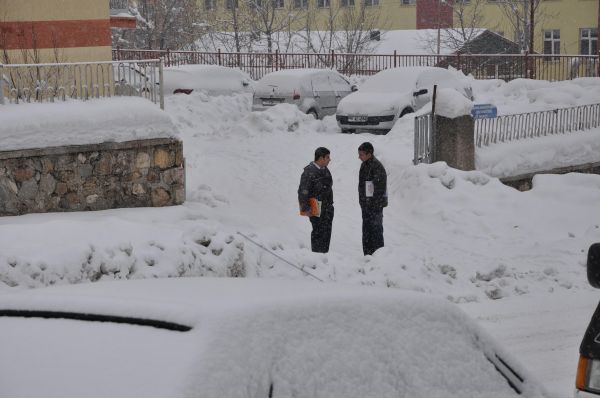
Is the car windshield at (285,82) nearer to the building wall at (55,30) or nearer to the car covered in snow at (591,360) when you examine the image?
the building wall at (55,30)

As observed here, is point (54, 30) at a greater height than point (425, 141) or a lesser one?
greater

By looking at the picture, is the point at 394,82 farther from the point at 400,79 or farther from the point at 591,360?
the point at 591,360

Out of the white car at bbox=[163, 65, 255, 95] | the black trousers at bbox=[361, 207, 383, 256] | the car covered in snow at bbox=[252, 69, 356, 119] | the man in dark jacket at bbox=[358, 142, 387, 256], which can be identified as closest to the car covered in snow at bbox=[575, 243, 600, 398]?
the man in dark jacket at bbox=[358, 142, 387, 256]

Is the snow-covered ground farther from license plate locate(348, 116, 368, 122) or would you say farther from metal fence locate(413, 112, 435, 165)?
license plate locate(348, 116, 368, 122)

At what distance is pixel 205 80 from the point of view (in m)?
27.8

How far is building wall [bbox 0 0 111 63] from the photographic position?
733 inches

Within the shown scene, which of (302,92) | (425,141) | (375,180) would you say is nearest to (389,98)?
(302,92)

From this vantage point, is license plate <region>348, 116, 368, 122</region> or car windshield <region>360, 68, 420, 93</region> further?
car windshield <region>360, 68, 420, 93</region>

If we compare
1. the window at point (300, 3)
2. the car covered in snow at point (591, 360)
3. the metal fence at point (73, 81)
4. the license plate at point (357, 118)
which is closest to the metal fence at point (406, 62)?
the license plate at point (357, 118)

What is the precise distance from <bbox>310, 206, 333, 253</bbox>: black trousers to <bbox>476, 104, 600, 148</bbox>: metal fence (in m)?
7.18

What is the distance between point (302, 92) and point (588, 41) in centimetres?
3163

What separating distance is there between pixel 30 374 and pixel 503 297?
856 centimetres

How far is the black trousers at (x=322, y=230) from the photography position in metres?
12.0

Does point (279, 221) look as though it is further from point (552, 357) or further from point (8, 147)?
point (552, 357)
